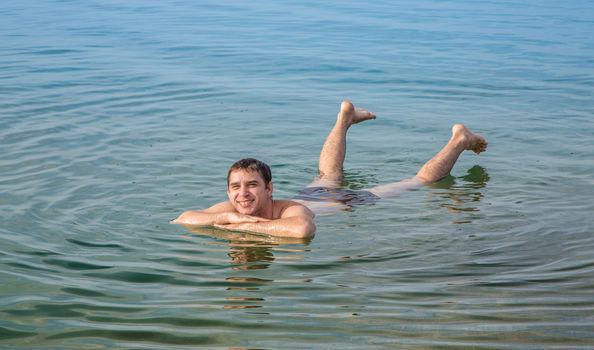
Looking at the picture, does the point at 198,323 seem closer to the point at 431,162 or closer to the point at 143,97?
the point at 431,162

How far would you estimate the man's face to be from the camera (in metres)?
7.17

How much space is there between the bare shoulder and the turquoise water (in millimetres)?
213

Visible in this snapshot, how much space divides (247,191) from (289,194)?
47.9 inches

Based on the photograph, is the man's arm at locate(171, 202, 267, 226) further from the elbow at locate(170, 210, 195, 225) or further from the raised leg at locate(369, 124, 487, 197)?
the raised leg at locate(369, 124, 487, 197)

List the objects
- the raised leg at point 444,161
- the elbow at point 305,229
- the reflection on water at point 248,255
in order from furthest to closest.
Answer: the raised leg at point 444,161 → the elbow at point 305,229 → the reflection on water at point 248,255

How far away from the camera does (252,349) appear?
15.1 ft

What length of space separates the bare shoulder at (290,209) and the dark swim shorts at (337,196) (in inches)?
23.4

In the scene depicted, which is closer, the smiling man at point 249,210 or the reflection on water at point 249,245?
the reflection on water at point 249,245

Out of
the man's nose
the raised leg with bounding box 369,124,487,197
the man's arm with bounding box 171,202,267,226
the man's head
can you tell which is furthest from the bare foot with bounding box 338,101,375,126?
the man's arm with bounding box 171,202,267,226

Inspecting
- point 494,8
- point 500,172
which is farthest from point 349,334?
point 494,8

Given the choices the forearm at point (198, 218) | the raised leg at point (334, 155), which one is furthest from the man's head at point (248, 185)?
the raised leg at point (334, 155)

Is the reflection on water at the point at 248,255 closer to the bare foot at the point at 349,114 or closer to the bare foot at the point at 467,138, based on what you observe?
the bare foot at the point at 467,138

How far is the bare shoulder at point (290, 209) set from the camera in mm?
7123

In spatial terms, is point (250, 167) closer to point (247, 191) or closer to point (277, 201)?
point (247, 191)
